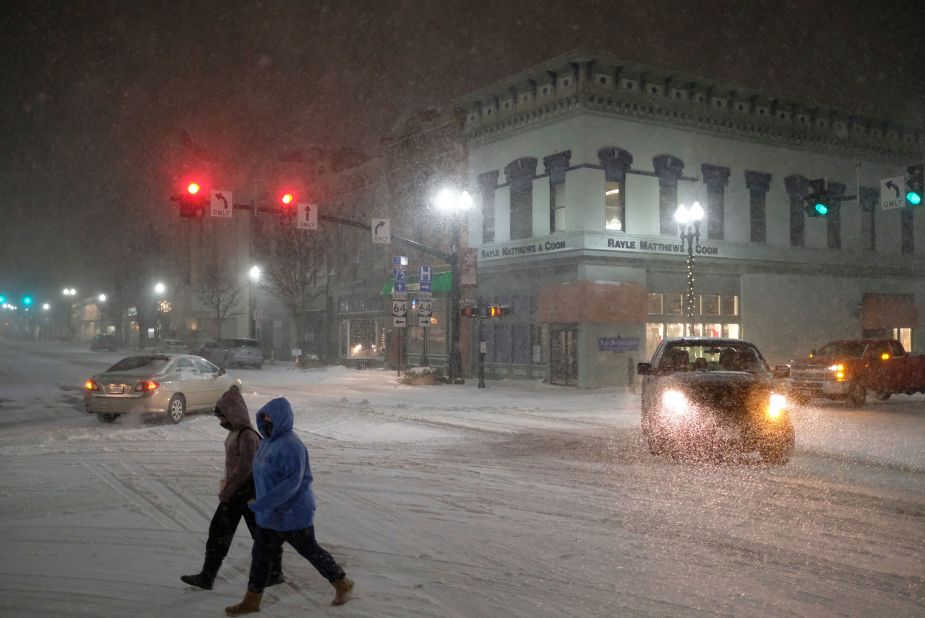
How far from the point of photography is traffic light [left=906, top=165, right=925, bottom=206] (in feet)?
67.5

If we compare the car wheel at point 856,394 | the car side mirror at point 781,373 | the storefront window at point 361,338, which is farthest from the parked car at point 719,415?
the storefront window at point 361,338

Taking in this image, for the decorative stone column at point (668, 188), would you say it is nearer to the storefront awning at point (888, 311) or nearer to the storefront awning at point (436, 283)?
the storefront awning at point (436, 283)

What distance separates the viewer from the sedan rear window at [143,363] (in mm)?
17609

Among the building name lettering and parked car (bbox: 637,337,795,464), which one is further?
the building name lettering

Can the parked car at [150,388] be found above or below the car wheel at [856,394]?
above

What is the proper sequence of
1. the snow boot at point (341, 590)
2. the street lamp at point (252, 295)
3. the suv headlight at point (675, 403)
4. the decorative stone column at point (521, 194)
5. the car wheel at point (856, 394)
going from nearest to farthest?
the snow boot at point (341, 590), the suv headlight at point (675, 403), the car wheel at point (856, 394), the decorative stone column at point (521, 194), the street lamp at point (252, 295)

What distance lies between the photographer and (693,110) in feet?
99.9

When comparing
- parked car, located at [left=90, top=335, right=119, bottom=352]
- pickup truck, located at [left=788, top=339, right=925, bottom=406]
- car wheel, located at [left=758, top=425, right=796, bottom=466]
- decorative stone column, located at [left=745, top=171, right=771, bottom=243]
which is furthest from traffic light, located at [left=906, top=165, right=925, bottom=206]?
parked car, located at [left=90, top=335, right=119, bottom=352]

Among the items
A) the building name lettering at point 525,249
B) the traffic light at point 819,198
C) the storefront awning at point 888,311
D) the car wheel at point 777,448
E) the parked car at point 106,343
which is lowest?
the car wheel at point 777,448

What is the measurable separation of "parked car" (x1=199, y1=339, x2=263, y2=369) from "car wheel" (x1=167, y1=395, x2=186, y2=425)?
2614 cm

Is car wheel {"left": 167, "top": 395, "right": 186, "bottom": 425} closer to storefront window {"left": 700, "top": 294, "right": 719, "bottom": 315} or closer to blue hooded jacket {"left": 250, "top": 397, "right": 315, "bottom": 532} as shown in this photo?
blue hooded jacket {"left": 250, "top": 397, "right": 315, "bottom": 532}

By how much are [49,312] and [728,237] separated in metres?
126

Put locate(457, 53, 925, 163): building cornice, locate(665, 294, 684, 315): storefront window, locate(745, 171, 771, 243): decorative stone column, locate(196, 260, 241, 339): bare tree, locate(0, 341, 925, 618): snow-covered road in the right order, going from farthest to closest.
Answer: locate(196, 260, 241, 339): bare tree, locate(745, 171, 771, 243): decorative stone column, locate(665, 294, 684, 315): storefront window, locate(457, 53, 925, 163): building cornice, locate(0, 341, 925, 618): snow-covered road

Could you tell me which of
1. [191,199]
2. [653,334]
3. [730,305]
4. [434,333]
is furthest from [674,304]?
[191,199]
